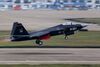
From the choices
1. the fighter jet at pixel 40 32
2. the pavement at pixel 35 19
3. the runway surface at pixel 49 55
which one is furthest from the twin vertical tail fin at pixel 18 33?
the pavement at pixel 35 19

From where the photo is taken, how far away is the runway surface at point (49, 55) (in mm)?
30969

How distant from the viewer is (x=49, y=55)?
3450 centimetres

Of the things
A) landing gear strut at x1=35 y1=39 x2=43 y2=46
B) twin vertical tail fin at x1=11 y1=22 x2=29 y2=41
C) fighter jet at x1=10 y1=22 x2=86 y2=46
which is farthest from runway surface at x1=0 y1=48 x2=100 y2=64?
landing gear strut at x1=35 y1=39 x2=43 y2=46

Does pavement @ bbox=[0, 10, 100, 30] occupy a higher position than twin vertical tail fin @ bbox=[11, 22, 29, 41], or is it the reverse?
twin vertical tail fin @ bbox=[11, 22, 29, 41]

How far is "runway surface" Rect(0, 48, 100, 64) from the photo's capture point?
30969mm

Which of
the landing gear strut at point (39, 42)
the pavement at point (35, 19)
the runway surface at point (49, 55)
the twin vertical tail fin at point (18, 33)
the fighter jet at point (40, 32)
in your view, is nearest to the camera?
the runway surface at point (49, 55)

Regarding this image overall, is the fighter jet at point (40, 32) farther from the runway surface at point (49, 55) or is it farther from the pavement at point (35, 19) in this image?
the pavement at point (35, 19)

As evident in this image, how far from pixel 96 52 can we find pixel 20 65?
9.56 meters

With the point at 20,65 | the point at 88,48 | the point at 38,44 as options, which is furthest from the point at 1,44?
the point at 20,65

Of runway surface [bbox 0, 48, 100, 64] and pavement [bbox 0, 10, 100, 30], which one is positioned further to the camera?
pavement [bbox 0, 10, 100, 30]

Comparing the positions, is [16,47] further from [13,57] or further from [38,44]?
[13,57]

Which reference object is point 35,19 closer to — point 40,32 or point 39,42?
point 40,32

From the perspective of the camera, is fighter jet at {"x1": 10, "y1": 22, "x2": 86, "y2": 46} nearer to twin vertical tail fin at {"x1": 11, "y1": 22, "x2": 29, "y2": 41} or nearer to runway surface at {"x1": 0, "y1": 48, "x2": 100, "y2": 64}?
twin vertical tail fin at {"x1": 11, "y1": 22, "x2": 29, "y2": 41}

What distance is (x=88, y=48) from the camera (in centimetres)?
4009
